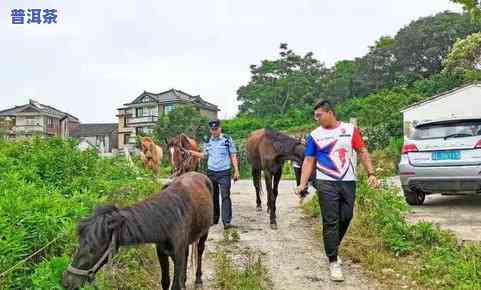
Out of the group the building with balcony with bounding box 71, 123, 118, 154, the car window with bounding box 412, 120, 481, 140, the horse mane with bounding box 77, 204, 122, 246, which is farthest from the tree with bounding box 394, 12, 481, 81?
the horse mane with bounding box 77, 204, 122, 246

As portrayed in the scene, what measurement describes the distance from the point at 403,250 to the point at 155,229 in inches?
136

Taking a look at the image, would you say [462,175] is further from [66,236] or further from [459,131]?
[66,236]

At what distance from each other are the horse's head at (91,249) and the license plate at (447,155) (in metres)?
6.42

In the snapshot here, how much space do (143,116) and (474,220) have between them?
177 feet

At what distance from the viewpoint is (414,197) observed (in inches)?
373

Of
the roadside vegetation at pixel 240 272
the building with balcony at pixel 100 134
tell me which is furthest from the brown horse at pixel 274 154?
the building with balcony at pixel 100 134

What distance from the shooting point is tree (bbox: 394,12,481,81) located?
45500mm

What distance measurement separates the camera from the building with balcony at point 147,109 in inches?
2253

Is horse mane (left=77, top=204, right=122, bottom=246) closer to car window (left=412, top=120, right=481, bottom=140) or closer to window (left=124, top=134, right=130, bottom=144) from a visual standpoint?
car window (left=412, top=120, right=481, bottom=140)

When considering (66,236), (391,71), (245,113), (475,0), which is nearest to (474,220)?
(475,0)

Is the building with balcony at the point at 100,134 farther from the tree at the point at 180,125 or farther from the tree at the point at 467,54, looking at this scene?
the tree at the point at 467,54

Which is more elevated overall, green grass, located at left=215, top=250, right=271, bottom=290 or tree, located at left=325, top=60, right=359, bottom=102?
tree, located at left=325, top=60, right=359, bottom=102

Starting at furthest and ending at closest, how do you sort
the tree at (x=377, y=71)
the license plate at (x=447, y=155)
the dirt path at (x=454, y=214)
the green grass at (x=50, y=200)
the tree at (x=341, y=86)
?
the tree at (x=341, y=86), the tree at (x=377, y=71), the license plate at (x=447, y=155), the dirt path at (x=454, y=214), the green grass at (x=50, y=200)

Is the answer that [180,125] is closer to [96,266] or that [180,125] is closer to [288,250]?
[288,250]
